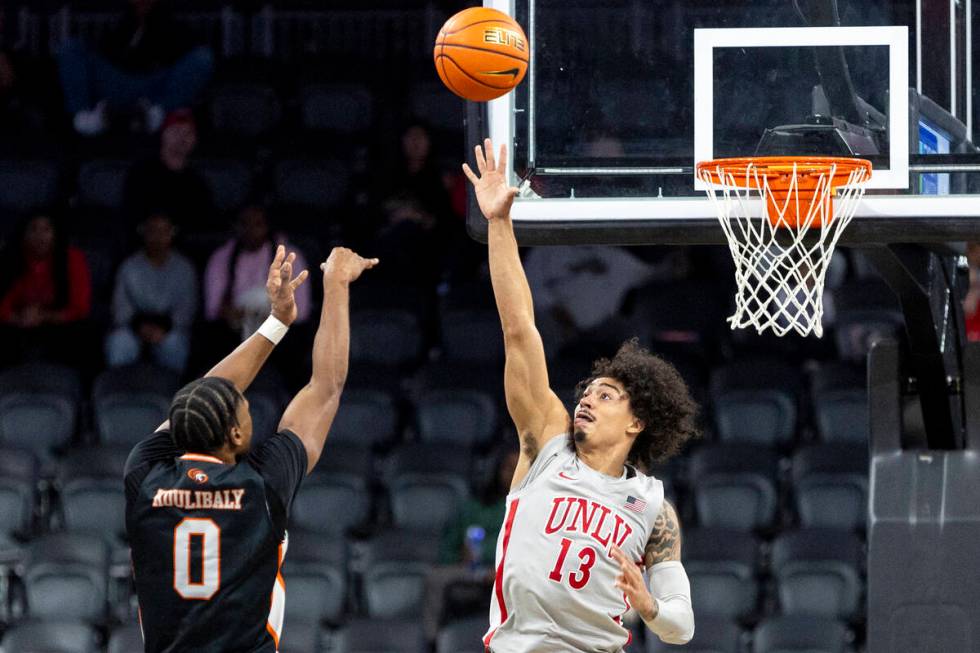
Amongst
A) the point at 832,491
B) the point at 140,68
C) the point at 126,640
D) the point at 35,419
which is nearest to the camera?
the point at 126,640

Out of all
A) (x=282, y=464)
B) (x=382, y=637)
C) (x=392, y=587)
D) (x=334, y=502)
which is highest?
(x=282, y=464)

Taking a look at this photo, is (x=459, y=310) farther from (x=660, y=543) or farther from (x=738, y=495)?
(x=660, y=543)

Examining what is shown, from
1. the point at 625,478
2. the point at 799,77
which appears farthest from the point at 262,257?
the point at 625,478

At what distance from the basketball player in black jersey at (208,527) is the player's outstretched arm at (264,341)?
0.78 ft

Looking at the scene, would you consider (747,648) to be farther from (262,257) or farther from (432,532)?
(262,257)

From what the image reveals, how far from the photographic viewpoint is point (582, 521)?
14.2ft

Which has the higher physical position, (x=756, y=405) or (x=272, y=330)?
(x=272, y=330)

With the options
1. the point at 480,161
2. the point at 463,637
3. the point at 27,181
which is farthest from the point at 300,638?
the point at 27,181

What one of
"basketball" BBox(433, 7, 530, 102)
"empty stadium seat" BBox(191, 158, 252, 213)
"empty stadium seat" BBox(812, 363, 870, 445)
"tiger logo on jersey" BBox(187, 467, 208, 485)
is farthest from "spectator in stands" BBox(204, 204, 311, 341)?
"tiger logo on jersey" BBox(187, 467, 208, 485)

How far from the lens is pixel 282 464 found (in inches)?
166

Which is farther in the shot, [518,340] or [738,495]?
[738,495]

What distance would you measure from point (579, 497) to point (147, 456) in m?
1.07

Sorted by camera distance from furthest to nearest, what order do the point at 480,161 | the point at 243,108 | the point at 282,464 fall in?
the point at 243,108 → the point at 480,161 → the point at 282,464

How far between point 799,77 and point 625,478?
158cm
